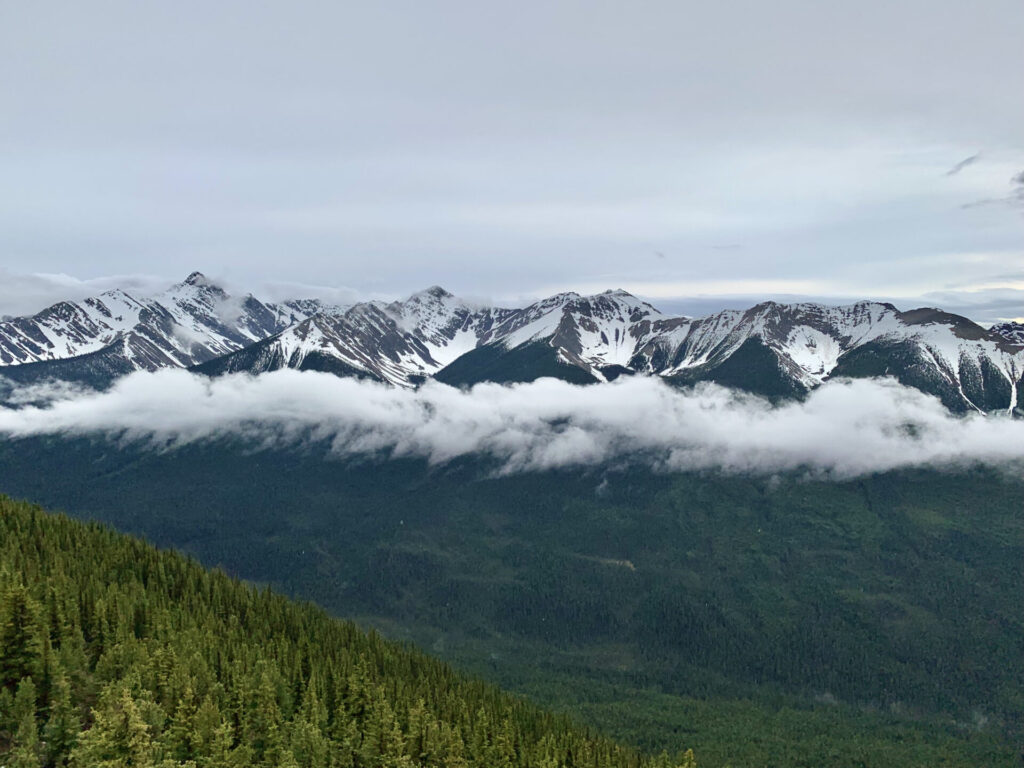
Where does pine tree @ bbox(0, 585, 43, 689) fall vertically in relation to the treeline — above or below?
above

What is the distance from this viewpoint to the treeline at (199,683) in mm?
74750

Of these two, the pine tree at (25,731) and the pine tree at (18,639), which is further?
the pine tree at (18,639)

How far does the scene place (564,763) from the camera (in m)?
112

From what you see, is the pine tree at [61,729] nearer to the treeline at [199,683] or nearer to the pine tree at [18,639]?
the treeline at [199,683]

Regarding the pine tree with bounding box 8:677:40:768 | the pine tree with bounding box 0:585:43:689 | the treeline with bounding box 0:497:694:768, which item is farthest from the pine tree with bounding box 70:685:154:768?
the pine tree with bounding box 0:585:43:689

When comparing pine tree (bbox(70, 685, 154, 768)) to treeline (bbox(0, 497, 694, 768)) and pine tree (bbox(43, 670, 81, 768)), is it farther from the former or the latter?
pine tree (bbox(43, 670, 81, 768))

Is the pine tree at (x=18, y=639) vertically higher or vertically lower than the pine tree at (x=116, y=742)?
higher

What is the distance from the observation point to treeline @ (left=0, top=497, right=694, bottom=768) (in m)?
74.8

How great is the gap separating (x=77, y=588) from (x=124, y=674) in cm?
2964

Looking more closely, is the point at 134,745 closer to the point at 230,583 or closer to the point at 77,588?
the point at 77,588

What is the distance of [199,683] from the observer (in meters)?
94.2

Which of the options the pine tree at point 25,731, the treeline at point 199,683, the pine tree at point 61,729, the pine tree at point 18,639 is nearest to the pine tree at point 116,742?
the treeline at point 199,683

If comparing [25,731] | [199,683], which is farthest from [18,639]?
[25,731]

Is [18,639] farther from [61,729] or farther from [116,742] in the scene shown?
[116,742]
